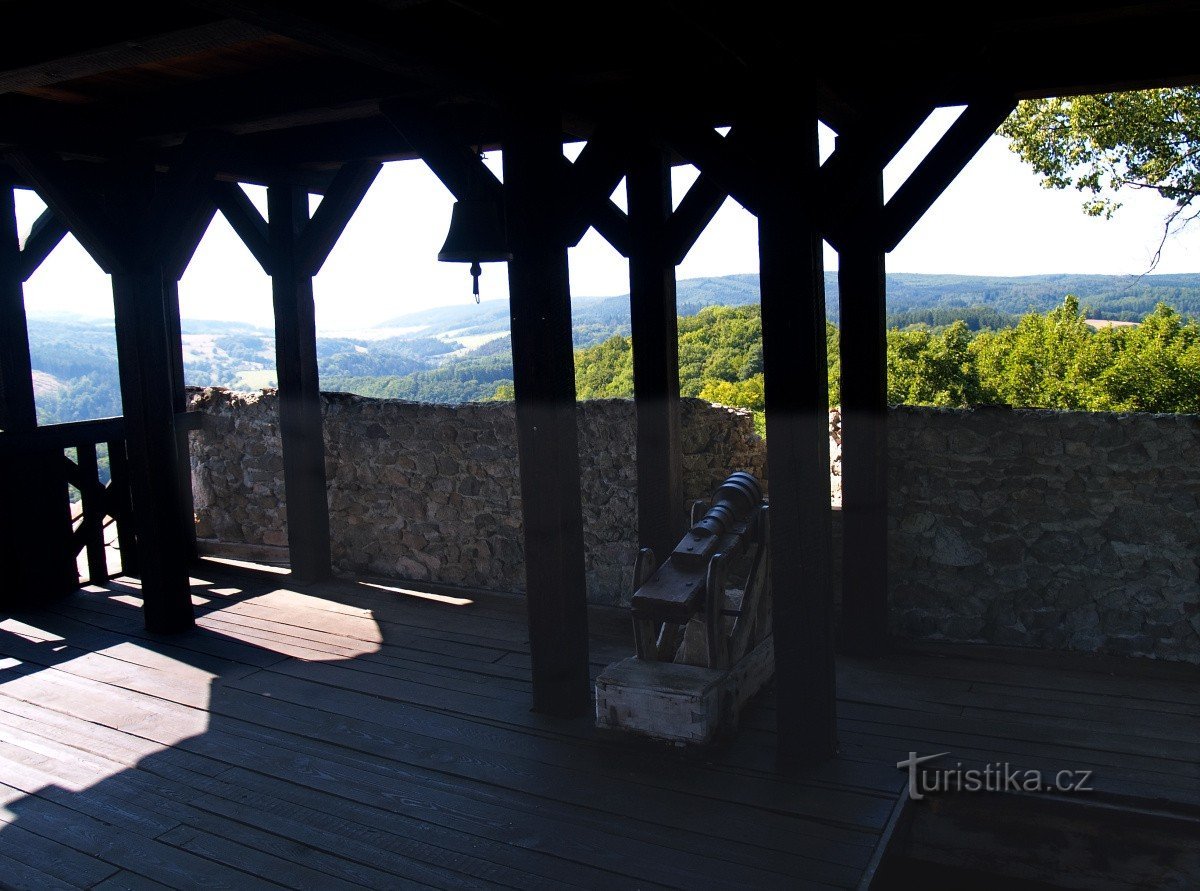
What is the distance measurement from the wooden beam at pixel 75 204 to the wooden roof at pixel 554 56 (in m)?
0.11

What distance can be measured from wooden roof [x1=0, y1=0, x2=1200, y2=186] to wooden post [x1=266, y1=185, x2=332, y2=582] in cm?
153

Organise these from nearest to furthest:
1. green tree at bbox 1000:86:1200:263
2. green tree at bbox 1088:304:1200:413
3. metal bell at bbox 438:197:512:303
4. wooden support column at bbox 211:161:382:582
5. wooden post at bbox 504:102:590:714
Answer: wooden post at bbox 504:102:590:714 → metal bell at bbox 438:197:512:303 → wooden support column at bbox 211:161:382:582 → green tree at bbox 1000:86:1200:263 → green tree at bbox 1088:304:1200:413

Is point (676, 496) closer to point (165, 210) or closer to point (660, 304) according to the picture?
point (660, 304)

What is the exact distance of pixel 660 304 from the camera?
500 centimetres

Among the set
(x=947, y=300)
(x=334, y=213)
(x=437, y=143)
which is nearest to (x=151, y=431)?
(x=334, y=213)

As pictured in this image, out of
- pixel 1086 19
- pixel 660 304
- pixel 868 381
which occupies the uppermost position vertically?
pixel 1086 19

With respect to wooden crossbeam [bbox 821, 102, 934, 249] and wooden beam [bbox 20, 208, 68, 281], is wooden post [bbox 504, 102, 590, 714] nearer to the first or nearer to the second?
wooden crossbeam [bbox 821, 102, 934, 249]

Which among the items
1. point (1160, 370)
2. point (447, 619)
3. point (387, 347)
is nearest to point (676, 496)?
point (447, 619)

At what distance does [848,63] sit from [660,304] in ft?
4.99

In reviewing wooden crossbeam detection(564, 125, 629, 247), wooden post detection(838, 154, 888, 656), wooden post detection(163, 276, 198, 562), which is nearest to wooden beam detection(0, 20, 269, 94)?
wooden crossbeam detection(564, 125, 629, 247)

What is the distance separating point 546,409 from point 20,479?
4.04 metres

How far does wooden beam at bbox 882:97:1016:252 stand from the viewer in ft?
12.8

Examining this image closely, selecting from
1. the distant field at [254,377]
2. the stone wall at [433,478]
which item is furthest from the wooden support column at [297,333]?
the distant field at [254,377]

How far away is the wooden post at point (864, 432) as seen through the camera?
4664 millimetres
